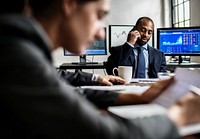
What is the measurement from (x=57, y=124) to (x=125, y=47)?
7.38 ft

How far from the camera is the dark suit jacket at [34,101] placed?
463 millimetres

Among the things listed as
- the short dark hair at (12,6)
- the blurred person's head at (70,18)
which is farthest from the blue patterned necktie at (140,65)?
the short dark hair at (12,6)

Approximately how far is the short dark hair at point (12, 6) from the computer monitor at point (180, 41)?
3.46m

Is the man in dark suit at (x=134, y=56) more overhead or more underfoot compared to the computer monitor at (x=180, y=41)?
more underfoot

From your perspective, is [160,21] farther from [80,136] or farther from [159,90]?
[80,136]

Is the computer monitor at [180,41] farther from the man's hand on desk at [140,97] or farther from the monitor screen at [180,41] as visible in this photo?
the man's hand on desk at [140,97]

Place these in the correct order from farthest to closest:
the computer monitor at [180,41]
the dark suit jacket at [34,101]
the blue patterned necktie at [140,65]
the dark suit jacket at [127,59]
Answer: the computer monitor at [180,41], the dark suit jacket at [127,59], the blue patterned necktie at [140,65], the dark suit jacket at [34,101]

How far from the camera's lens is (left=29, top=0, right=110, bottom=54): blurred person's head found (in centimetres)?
60

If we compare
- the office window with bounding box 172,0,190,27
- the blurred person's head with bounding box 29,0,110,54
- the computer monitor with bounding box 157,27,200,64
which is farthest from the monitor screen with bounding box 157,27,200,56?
the blurred person's head with bounding box 29,0,110,54

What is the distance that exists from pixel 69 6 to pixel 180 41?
11.2 ft

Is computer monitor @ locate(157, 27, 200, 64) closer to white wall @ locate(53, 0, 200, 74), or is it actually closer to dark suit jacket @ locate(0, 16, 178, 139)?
white wall @ locate(53, 0, 200, 74)

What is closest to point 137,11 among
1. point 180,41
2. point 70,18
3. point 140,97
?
point 180,41


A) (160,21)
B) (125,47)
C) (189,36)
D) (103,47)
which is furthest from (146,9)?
(125,47)

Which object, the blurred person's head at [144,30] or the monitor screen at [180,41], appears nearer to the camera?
the blurred person's head at [144,30]
